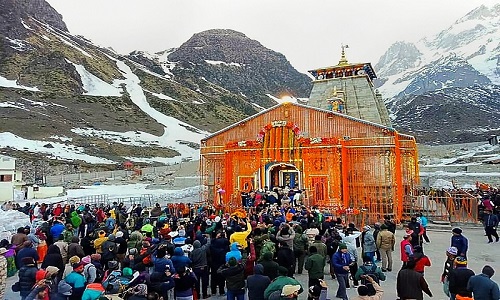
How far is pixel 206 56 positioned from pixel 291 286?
613 ft

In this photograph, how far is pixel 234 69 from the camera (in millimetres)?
181375

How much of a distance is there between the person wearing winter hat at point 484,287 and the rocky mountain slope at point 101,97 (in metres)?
50.2

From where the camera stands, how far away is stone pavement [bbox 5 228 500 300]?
Result: 28.3ft

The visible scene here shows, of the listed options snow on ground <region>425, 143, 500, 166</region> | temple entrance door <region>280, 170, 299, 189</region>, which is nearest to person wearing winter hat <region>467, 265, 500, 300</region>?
temple entrance door <region>280, 170, 299, 189</region>

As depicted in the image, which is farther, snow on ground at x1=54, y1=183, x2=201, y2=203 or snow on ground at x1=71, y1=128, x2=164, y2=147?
snow on ground at x1=71, y1=128, x2=164, y2=147

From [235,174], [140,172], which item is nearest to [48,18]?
[140,172]

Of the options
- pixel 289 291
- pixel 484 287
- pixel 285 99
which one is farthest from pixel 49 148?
pixel 484 287

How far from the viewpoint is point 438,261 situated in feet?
37.6

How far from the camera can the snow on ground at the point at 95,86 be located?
332 feet

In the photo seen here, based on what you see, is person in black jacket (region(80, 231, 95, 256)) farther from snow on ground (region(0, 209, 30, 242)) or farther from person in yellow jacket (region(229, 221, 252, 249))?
snow on ground (region(0, 209, 30, 242))

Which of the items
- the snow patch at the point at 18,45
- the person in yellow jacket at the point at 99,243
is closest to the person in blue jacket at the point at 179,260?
the person in yellow jacket at the point at 99,243

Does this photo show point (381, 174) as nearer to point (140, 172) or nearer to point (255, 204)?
point (255, 204)

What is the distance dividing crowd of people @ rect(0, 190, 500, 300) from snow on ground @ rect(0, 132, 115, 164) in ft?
148

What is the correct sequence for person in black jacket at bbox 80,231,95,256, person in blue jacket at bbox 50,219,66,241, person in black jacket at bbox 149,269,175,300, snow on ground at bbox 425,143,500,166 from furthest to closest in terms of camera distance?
snow on ground at bbox 425,143,500,166 → person in blue jacket at bbox 50,219,66,241 → person in black jacket at bbox 80,231,95,256 → person in black jacket at bbox 149,269,175,300
